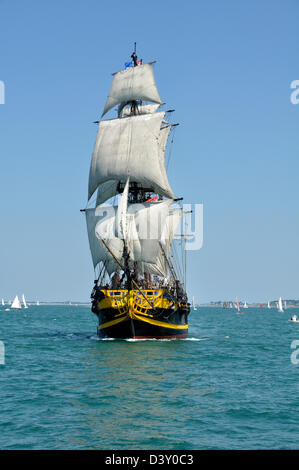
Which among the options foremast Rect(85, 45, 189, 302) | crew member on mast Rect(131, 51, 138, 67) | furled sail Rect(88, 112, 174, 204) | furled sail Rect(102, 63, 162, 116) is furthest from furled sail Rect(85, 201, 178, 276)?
crew member on mast Rect(131, 51, 138, 67)

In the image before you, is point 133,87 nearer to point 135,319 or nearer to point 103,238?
point 103,238

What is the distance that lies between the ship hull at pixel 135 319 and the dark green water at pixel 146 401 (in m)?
7.43

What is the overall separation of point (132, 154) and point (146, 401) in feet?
129

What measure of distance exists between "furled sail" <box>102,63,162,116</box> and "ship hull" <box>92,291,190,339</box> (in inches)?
1001

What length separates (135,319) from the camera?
44625 millimetres

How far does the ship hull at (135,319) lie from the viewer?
1762 inches

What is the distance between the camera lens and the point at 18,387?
2411 centimetres

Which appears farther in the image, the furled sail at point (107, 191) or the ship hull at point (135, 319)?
the furled sail at point (107, 191)

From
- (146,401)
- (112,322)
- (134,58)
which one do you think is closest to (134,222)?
(112,322)

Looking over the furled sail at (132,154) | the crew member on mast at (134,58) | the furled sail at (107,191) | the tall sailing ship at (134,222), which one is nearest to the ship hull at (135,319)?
the tall sailing ship at (134,222)

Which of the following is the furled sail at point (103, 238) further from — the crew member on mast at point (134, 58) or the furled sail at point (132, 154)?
the crew member on mast at point (134, 58)
